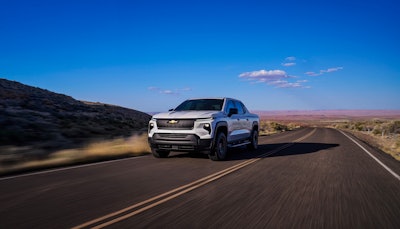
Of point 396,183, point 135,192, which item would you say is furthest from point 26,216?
point 396,183

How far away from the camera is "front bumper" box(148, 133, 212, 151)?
1008 centimetres

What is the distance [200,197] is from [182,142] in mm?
4322

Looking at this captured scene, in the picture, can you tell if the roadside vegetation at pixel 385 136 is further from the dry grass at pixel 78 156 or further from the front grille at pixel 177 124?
the dry grass at pixel 78 156

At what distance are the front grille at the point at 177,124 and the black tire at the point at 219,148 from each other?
1.02 meters

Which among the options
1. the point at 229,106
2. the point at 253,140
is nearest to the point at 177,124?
the point at 229,106

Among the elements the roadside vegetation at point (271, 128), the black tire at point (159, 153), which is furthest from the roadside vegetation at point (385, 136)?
the black tire at point (159, 153)

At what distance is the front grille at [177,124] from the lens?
1025cm

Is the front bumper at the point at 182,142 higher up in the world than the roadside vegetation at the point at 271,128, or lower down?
higher up

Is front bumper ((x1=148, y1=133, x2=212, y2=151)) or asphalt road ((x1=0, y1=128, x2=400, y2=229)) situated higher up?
front bumper ((x1=148, y1=133, x2=212, y2=151))

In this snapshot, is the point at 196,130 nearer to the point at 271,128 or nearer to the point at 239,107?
the point at 239,107

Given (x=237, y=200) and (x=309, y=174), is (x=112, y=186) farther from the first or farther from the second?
(x=309, y=174)

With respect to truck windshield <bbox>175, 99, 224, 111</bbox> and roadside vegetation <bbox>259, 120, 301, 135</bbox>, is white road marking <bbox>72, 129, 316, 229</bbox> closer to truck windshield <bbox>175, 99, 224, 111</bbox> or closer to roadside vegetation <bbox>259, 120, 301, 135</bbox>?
truck windshield <bbox>175, 99, 224, 111</bbox>

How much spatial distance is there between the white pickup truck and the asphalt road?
0.94 m

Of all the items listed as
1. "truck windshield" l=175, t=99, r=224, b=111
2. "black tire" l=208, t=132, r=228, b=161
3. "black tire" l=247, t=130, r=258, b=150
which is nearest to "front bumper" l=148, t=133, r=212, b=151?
"black tire" l=208, t=132, r=228, b=161
